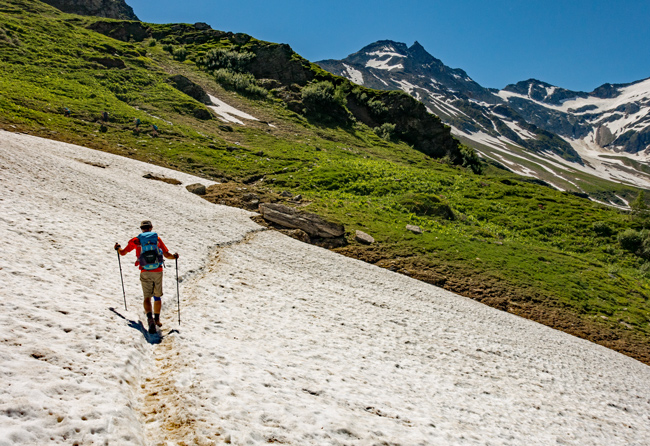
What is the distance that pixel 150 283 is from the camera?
38.1 ft

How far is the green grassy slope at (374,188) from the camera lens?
2939 cm

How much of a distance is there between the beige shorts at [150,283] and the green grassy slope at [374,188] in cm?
2116

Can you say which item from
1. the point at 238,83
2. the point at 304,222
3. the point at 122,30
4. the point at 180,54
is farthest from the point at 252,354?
the point at 122,30

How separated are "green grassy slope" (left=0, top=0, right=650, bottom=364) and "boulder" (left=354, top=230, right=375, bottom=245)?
2.85 feet

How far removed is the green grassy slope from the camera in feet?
96.4

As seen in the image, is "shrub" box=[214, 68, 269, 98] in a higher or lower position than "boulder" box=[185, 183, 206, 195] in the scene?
higher

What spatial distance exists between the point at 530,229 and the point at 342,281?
1374 inches

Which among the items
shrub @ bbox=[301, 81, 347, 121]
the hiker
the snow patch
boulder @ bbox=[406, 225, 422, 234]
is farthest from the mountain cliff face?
the hiker

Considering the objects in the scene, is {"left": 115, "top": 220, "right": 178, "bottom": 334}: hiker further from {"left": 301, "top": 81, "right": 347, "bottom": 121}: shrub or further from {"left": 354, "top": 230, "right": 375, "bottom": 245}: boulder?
{"left": 301, "top": 81, "right": 347, "bottom": 121}: shrub

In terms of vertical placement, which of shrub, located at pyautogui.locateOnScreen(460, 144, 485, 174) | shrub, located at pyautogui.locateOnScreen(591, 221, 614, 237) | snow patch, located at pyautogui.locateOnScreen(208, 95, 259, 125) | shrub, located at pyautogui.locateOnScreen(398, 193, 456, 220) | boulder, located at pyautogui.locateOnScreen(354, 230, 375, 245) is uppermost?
shrub, located at pyautogui.locateOnScreen(460, 144, 485, 174)

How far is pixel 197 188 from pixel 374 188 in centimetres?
2547

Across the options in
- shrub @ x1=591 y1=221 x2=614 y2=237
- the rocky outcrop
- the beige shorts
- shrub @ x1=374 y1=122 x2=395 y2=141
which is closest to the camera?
the beige shorts

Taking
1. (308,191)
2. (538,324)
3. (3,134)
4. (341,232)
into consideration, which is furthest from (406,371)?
(3,134)

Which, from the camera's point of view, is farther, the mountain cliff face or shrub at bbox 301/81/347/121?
the mountain cliff face
